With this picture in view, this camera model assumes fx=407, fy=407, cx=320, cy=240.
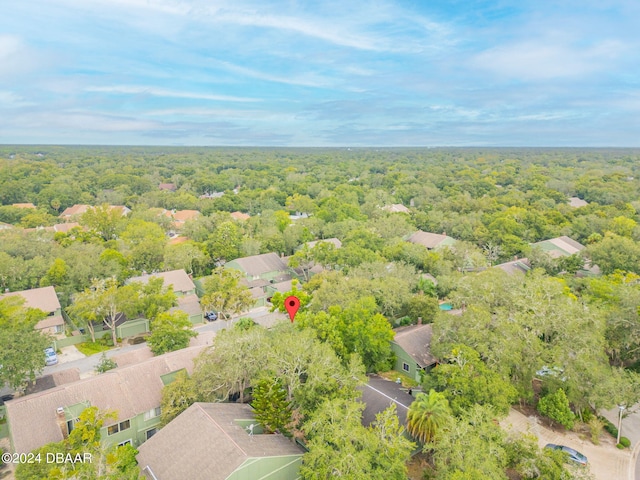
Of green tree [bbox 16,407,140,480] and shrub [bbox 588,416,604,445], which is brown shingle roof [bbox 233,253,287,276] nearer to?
green tree [bbox 16,407,140,480]

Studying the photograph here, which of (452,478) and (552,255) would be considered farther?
(552,255)

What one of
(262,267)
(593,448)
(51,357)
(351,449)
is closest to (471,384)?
(593,448)

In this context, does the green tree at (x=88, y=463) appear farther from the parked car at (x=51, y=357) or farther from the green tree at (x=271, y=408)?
the parked car at (x=51, y=357)

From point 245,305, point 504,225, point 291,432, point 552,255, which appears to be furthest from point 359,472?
point 504,225

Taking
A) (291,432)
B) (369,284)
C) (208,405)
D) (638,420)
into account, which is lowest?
(638,420)

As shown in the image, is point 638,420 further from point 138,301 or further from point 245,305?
point 138,301

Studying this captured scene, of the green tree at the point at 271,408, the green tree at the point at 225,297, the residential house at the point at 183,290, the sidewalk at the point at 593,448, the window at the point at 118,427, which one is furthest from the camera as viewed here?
the residential house at the point at 183,290

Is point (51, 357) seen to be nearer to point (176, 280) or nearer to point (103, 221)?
point (176, 280)

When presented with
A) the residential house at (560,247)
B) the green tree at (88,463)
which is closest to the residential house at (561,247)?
the residential house at (560,247)
